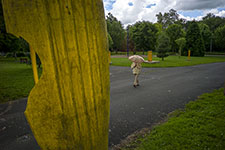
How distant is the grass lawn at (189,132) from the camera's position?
304cm

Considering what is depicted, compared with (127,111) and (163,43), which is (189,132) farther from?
(163,43)

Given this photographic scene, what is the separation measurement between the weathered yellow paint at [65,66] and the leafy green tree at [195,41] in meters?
34.9

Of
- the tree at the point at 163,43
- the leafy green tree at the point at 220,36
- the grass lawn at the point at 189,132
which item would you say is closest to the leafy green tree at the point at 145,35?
the leafy green tree at the point at 220,36

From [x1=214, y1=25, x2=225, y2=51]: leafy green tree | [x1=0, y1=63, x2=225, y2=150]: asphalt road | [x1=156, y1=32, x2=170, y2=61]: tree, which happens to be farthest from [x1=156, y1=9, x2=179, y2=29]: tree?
[x1=0, y1=63, x2=225, y2=150]: asphalt road

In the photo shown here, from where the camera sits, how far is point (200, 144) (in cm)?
305

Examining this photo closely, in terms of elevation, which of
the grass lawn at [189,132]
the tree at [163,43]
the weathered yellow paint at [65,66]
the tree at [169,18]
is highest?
the tree at [169,18]

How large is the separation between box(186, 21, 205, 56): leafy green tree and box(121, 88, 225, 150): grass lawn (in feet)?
98.9

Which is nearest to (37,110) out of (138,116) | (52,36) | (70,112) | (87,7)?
(70,112)

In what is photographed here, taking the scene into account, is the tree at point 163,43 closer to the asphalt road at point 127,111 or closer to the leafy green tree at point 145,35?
the asphalt road at point 127,111

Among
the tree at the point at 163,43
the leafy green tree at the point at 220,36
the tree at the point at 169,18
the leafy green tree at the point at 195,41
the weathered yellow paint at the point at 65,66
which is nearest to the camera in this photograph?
the weathered yellow paint at the point at 65,66

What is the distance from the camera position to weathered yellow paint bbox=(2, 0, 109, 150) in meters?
0.64

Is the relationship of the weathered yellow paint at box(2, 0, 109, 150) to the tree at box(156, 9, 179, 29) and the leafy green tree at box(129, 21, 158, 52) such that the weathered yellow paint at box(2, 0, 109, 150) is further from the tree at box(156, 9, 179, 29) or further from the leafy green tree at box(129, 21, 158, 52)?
the tree at box(156, 9, 179, 29)

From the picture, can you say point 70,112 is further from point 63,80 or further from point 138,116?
point 138,116

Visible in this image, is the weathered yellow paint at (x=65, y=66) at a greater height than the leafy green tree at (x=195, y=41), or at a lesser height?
lesser
